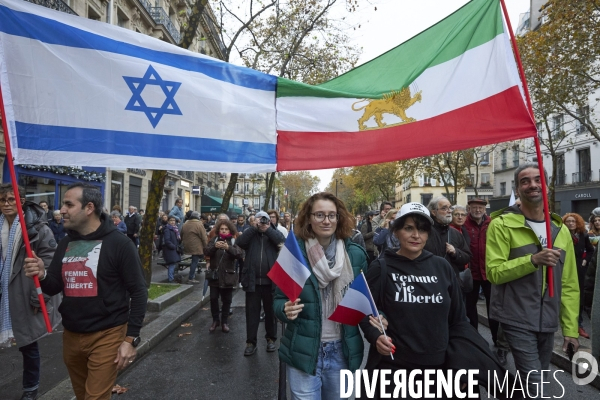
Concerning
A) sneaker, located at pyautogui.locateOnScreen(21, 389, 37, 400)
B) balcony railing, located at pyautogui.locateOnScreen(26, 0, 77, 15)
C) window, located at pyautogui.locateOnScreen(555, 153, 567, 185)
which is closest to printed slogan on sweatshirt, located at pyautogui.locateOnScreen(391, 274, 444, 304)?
sneaker, located at pyautogui.locateOnScreen(21, 389, 37, 400)

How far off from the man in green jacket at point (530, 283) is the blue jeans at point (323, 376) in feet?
4.37

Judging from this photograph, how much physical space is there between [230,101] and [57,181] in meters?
15.5

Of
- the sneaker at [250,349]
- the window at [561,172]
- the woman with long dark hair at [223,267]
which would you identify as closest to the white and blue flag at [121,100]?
the sneaker at [250,349]

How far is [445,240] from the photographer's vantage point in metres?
5.09

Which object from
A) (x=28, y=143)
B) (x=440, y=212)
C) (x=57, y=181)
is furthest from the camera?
(x=57, y=181)

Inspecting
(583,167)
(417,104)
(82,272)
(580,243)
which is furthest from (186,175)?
(417,104)

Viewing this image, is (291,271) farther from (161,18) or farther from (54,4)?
(161,18)

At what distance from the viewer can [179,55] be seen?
3.16 meters

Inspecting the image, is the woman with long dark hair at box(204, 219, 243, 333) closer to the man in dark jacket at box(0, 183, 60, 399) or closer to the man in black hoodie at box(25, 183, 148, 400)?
the man in dark jacket at box(0, 183, 60, 399)

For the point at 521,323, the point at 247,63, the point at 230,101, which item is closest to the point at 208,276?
the point at 230,101

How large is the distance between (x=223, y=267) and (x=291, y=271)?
Answer: 4.39m

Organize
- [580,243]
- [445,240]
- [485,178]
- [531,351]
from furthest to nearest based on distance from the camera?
[485,178], [580,243], [445,240], [531,351]

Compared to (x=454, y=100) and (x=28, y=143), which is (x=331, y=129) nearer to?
(x=454, y=100)

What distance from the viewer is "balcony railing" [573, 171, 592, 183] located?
99.4ft
